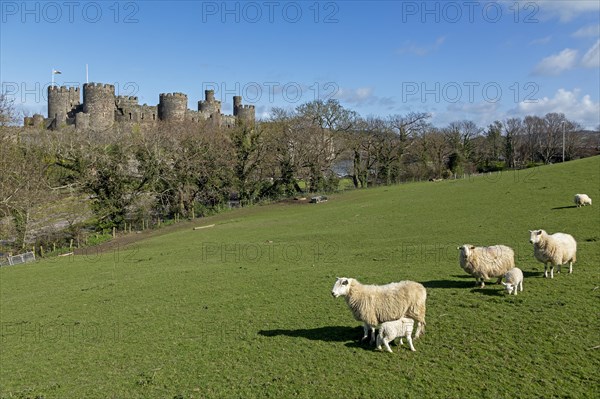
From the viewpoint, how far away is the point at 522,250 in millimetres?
16828

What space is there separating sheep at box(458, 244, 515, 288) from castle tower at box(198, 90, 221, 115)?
63753 mm

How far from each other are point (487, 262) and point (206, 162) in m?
41.3

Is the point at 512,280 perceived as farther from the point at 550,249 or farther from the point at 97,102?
the point at 97,102

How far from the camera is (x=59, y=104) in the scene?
2463 inches

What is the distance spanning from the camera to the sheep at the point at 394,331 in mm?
8727

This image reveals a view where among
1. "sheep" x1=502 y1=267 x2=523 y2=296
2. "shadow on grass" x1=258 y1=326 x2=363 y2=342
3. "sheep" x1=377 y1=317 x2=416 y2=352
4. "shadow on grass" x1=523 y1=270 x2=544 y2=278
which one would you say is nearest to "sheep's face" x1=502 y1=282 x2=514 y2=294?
"sheep" x1=502 y1=267 x2=523 y2=296

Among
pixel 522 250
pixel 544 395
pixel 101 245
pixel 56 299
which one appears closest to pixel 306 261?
pixel 522 250

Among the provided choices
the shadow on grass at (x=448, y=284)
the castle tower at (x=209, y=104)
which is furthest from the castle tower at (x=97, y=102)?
the shadow on grass at (x=448, y=284)

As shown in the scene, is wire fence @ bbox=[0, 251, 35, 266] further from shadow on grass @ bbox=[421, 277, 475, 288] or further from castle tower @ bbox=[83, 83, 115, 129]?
castle tower @ bbox=[83, 83, 115, 129]

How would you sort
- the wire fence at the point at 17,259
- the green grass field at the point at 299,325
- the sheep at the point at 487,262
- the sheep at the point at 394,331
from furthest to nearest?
the wire fence at the point at 17,259
the sheep at the point at 487,262
the sheep at the point at 394,331
the green grass field at the point at 299,325

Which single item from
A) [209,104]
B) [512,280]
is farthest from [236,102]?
[512,280]

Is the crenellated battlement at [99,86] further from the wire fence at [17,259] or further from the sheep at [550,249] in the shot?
the sheep at [550,249]

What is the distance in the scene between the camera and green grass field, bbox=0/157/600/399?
7957 millimetres

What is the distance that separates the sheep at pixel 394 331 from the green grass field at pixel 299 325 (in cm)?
24
